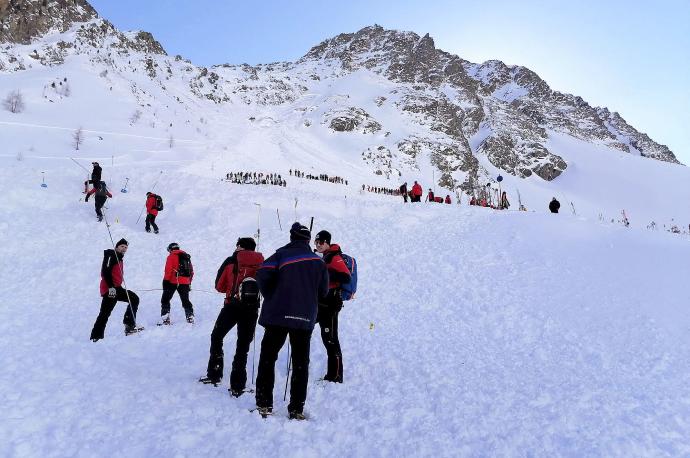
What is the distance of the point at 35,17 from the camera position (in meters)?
51.8

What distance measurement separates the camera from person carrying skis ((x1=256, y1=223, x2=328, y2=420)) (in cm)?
483

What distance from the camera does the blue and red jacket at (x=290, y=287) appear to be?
481 cm

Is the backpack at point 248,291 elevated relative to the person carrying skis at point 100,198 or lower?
lower

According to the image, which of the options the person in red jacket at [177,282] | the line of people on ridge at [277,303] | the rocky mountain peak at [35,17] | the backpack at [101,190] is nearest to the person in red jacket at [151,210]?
the backpack at [101,190]

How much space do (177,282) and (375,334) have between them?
4171 millimetres

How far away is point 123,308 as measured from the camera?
9859 millimetres

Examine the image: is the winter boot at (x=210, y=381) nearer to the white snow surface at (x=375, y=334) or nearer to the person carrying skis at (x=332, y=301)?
the white snow surface at (x=375, y=334)

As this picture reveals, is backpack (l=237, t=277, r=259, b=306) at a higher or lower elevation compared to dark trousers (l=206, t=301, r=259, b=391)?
higher

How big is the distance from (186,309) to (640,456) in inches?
306

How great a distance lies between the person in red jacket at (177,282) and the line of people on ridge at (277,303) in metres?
1.03

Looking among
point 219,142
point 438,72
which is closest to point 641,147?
point 438,72

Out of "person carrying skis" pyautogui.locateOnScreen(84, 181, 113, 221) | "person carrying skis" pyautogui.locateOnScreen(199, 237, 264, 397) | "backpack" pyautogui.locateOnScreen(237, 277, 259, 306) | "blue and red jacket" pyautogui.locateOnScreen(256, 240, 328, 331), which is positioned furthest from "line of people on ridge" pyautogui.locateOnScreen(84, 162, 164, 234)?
"blue and red jacket" pyautogui.locateOnScreen(256, 240, 328, 331)

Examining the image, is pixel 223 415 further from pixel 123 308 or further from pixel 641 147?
pixel 641 147

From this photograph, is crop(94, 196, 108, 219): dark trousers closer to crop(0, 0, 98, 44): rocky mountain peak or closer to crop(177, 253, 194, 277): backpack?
crop(177, 253, 194, 277): backpack
